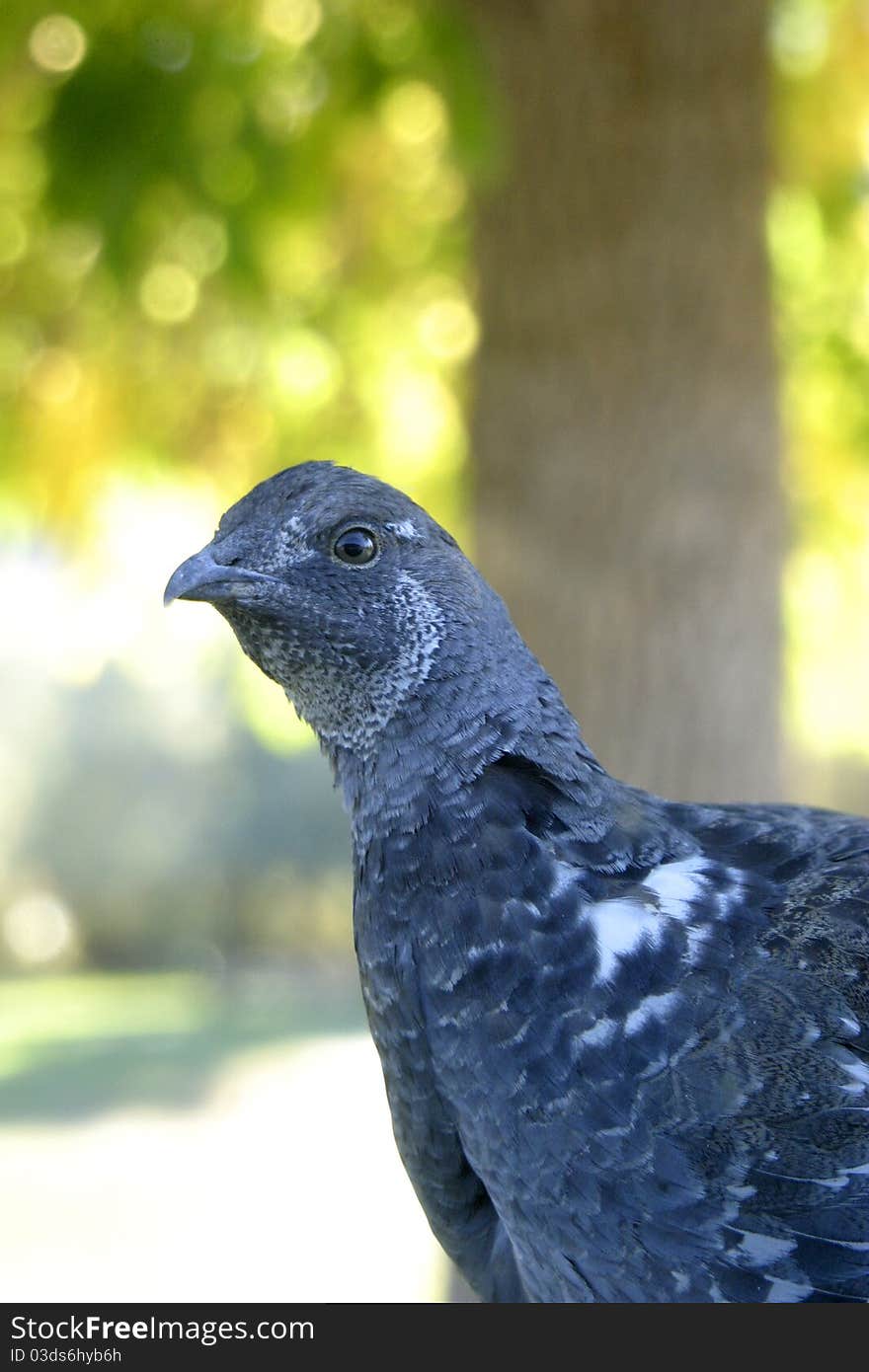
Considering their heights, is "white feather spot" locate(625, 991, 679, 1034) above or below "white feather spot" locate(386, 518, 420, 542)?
below


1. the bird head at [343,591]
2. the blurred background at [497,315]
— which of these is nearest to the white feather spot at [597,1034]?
the bird head at [343,591]

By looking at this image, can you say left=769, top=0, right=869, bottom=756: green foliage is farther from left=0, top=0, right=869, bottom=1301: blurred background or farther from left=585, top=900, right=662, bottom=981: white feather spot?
left=585, top=900, right=662, bottom=981: white feather spot

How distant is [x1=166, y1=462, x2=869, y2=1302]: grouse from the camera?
1559mm

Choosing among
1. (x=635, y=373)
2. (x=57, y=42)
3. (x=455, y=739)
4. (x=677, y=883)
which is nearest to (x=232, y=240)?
(x=57, y=42)

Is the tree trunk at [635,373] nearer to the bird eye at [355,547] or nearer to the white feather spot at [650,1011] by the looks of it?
the bird eye at [355,547]

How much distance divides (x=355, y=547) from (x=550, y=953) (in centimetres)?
57

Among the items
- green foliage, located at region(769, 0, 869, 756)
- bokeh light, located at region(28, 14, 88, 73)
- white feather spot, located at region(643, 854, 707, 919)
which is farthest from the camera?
green foliage, located at region(769, 0, 869, 756)

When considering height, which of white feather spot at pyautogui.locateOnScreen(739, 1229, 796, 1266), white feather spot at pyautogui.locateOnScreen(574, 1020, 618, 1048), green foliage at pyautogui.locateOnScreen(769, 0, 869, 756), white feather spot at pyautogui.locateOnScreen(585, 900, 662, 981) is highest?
green foliage at pyautogui.locateOnScreen(769, 0, 869, 756)

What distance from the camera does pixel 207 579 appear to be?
67.9 inches

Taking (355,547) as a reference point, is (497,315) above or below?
above

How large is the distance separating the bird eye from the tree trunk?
69.0 inches

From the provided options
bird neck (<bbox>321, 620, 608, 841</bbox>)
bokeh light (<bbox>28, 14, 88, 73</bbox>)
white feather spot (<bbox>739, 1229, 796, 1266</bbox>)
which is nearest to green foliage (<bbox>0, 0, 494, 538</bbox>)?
bokeh light (<bbox>28, 14, 88, 73</bbox>)

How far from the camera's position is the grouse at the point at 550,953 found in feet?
5.11

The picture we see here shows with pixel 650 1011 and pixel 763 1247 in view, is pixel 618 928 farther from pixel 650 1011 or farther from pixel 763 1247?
pixel 763 1247
